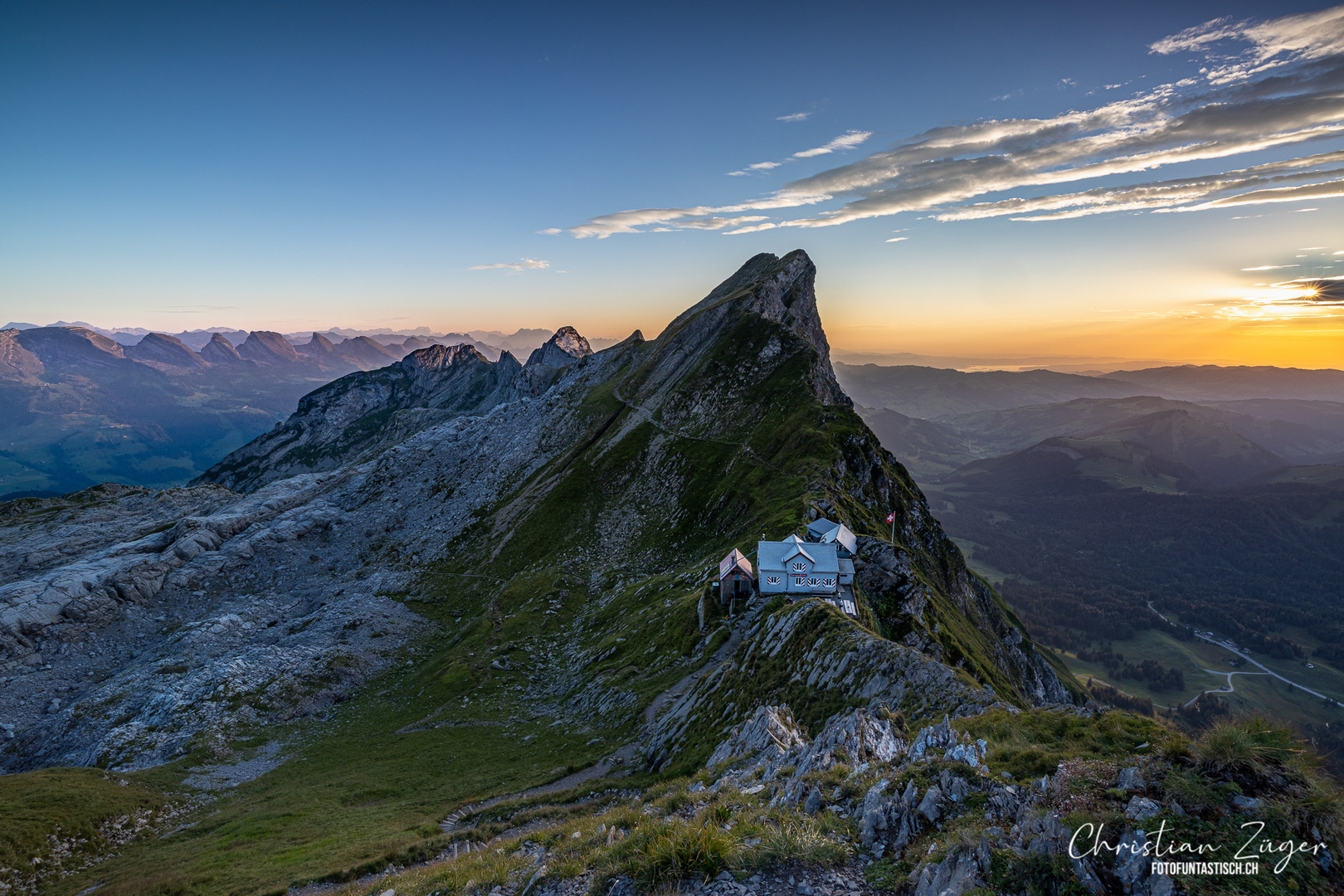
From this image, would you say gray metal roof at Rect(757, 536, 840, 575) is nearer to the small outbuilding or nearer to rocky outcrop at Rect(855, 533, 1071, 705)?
the small outbuilding

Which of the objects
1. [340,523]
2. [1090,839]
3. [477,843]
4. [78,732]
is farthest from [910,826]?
[340,523]

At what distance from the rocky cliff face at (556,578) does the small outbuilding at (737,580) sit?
3176mm

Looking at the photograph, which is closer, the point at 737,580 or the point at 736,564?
the point at 736,564

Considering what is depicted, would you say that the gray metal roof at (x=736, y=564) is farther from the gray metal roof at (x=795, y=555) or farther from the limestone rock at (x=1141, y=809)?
the limestone rock at (x=1141, y=809)

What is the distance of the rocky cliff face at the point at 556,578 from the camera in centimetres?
4734

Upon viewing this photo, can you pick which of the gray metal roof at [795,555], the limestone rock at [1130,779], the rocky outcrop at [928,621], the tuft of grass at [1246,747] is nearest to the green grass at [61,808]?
the gray metal roof at [795,555]

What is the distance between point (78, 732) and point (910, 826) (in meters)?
94.6

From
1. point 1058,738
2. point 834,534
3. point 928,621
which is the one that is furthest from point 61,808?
point 928,621

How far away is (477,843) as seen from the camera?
2923 cm

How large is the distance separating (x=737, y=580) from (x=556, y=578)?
44.7 metres

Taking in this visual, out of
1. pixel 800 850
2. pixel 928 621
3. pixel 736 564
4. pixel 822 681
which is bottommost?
pixel 928 621

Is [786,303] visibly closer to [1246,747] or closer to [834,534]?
[834,534]

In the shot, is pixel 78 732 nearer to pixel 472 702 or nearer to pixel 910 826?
pixel 472 702

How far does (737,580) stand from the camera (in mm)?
56438
